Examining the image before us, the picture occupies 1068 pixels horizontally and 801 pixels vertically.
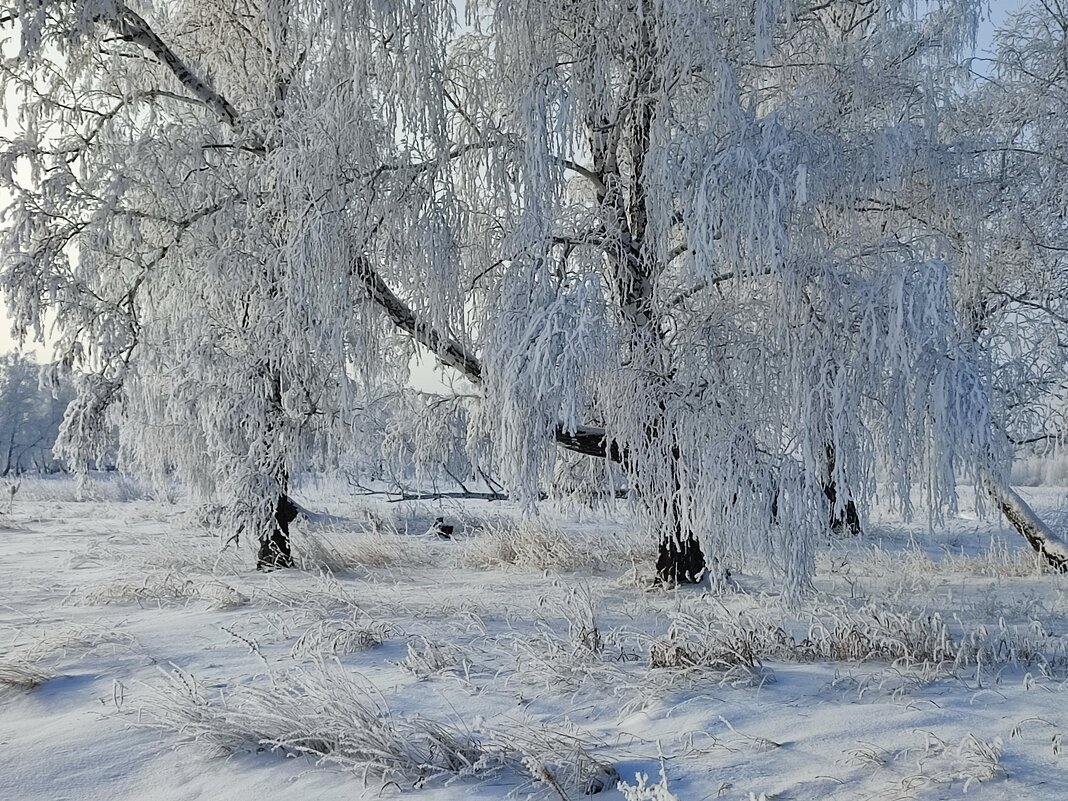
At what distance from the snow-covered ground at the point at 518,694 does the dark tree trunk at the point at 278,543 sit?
1360 mm

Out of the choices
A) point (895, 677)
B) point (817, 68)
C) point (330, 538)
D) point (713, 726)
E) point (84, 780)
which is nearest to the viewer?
point (84, 780)

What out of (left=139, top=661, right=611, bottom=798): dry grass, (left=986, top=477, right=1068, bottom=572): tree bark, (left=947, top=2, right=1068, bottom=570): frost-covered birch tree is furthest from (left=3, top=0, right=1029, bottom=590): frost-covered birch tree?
(left=986, top=477, right=1068, bottom=572): tree bark

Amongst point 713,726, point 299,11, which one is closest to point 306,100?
point 299,11

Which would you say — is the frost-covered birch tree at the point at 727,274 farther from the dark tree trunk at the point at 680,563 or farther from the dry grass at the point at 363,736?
the dry grass at the point at 363,736

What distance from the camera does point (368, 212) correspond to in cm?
518

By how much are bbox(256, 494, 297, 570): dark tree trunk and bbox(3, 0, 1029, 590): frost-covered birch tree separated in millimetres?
1249

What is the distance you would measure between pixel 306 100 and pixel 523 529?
4007 millimetres

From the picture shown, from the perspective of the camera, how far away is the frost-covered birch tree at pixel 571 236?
14.9ft

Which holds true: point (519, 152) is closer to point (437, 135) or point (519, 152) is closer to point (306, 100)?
point (437, 135)

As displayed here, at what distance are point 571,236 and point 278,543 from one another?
4.27 metres

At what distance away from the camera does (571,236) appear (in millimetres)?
5141

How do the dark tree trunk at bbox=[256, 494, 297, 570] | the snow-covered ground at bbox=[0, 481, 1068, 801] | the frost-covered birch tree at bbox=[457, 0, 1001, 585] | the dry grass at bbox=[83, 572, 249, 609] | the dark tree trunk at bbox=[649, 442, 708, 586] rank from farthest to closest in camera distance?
the dark tree trunk at bbox=[256, 494, 297, 570] < the dark tree trunk at bbox=[649, 442, 708, 586] < the dry grass at bbox=[83, 572, 249, 609] < the frost-covered birch tree at bbox=[457, 0, 1001, 585] < the snow-covered ground at bbox=[0, 481, 1068, 801]

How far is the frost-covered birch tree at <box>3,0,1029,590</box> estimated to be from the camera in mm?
4527

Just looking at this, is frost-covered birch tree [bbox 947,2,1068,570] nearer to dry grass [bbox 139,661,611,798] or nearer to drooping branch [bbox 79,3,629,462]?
drooping branch [bbox 79,3,629,462]
